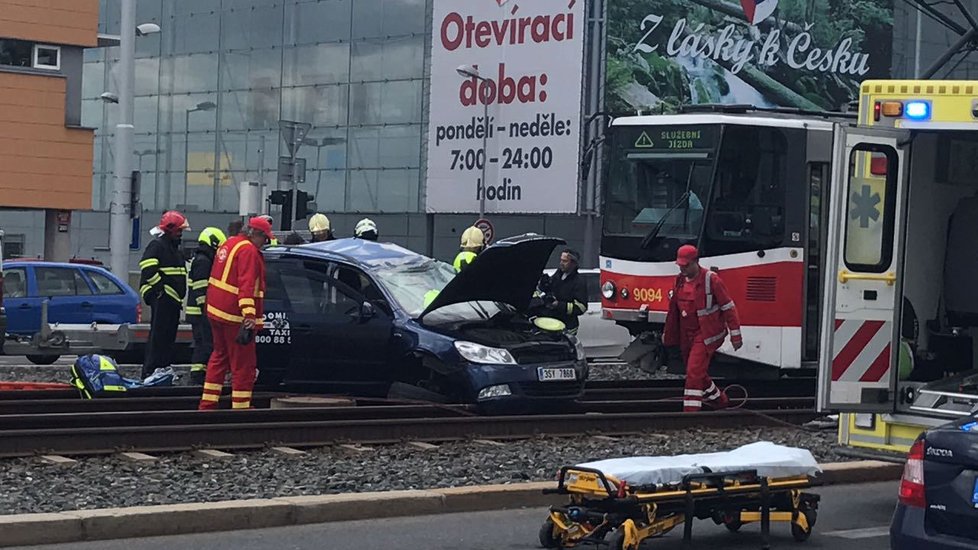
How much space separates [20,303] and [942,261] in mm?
15287

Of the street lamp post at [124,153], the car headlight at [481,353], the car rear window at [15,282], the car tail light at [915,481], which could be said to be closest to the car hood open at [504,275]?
the car headlight at [481,353]

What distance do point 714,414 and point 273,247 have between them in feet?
15.1

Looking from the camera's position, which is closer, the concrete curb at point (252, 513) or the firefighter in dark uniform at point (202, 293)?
the concrete curb at point (252, 513)

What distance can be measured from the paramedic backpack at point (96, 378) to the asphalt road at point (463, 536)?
5.96m

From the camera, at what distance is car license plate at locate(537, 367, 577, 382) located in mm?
14539

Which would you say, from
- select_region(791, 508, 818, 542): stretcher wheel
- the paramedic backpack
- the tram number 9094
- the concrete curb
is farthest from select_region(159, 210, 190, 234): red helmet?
select_region(791, 508, 818, 542): stretcher wheel

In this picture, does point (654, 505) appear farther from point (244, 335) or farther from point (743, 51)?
point (743, 51)

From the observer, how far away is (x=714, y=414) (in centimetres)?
1520

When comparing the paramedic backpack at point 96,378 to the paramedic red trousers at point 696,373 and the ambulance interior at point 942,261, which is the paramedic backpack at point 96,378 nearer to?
the paramedic red trousers at point 696,373

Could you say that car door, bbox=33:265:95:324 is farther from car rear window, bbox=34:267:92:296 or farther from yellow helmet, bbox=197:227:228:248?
yellow helmet, bbox=197:227:228:248

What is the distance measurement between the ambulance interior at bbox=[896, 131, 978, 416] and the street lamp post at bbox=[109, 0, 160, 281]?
19.4m

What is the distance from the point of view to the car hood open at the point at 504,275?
14.5m

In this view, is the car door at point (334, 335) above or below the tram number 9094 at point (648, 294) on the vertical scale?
below

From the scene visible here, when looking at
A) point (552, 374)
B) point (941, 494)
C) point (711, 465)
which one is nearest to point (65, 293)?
Result: point (552, 374)
